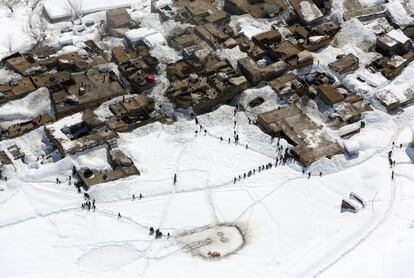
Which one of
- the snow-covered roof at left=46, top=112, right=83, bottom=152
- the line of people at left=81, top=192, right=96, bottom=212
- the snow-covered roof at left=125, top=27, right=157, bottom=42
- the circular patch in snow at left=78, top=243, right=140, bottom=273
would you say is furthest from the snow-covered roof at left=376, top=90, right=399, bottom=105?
the line of people at left=81, top=192, right=96, bottom=212

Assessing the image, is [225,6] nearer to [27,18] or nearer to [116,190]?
[27,18]

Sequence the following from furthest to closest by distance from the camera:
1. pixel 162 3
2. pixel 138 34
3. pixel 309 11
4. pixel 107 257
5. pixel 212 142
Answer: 1. pixel 162 3
2. pixel 309 11
3. pixel 138 34
4. pixel 212 142
5. pixel 107 257

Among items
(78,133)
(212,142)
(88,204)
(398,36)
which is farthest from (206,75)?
(398,36)

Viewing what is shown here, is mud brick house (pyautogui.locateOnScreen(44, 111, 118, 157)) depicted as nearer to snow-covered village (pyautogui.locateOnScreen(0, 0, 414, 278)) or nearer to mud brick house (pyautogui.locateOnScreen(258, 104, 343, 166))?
snow-covered village (pyautogui.locateOnScreen(0, 0, 414, 278))

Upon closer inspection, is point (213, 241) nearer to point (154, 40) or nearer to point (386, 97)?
point (386, 97)

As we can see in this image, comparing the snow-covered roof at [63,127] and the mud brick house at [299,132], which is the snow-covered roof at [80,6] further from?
the mud brick house at [299,132]
